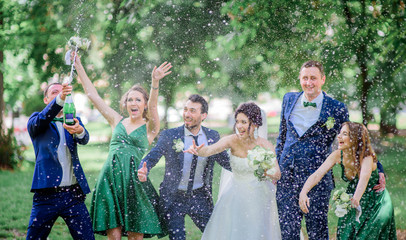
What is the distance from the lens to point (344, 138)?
4145 mm

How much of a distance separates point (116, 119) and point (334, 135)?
216 centimetres

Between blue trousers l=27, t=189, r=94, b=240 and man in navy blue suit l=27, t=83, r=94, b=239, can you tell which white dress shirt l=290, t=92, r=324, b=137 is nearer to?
man in navy blue suit l=27, t=83, r=94, b=239

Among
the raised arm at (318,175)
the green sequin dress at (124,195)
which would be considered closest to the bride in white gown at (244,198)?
the raised arm at (318,175)

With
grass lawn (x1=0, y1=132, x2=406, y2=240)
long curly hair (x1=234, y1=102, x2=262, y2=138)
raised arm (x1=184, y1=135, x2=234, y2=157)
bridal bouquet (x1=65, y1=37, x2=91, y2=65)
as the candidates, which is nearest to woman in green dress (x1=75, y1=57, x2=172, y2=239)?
bridal bouquet (x1=65, y1=37, x2=91, y2=65)

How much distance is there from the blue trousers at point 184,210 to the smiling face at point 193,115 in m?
0.63

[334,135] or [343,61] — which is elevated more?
[343,61]

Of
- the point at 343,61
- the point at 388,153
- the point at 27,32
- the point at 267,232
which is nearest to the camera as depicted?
the point at 267,232

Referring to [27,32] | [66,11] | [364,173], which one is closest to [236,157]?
[364,173]

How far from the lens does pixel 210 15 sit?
770 centimetres

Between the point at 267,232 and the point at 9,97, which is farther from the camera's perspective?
the point at 9,97

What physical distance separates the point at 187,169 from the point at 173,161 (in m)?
0.16

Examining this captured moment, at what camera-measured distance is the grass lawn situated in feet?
20.9

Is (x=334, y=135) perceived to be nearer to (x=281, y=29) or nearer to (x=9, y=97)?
(x=281, y=29)

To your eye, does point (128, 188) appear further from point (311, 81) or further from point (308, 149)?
point (311, 81)
